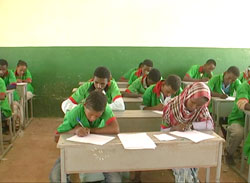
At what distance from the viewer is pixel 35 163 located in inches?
127

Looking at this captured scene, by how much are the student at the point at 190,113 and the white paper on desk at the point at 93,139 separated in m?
0.58

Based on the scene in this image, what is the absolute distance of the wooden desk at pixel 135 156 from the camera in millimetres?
1758

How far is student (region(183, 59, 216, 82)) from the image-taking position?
5215 mm

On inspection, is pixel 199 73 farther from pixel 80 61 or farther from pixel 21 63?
pixel 21 63

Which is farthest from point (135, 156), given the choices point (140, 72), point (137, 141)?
point (140, 72)

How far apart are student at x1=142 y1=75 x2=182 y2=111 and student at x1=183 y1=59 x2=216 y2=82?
2.26 metres

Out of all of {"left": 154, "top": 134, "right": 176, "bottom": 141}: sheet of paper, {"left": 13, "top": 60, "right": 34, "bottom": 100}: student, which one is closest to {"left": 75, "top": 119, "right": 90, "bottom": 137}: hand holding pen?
{"left": 154, "top": 134, "right": 176, "bottom": 141}: sheet of paper

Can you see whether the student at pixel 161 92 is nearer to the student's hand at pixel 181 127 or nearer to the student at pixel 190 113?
the student at pixel 190 113

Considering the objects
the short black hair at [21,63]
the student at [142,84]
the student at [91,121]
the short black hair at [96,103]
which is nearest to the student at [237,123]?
the student at [142,84]

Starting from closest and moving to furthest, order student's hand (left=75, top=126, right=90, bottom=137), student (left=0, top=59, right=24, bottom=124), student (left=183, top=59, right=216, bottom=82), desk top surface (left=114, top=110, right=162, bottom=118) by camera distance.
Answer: student's hand (left=75, top=126, right=90, bottom=137) < desk top surface (left=114, top=110, right=162, bottom=118) < student (left=0, top=59, right=24, bottom=124) < student (left=183, top=59, right=216, bottom=82)

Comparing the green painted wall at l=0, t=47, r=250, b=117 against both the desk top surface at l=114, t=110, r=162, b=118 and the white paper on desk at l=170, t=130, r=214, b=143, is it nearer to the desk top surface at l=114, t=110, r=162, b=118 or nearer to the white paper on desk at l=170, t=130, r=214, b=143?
the desk top surface at l=114, t=110, r=162, b=118

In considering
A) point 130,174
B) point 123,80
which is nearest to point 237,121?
point 130,174
